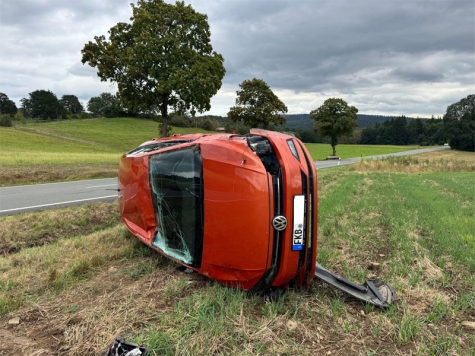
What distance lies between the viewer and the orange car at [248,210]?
8.25ft

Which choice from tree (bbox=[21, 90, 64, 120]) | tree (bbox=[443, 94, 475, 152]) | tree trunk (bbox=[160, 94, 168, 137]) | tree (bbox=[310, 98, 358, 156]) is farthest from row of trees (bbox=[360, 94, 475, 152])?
tree (bbox=[21, 90, 64, 120])

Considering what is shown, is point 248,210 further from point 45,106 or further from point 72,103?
point 72,103

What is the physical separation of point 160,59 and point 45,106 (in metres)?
82.4

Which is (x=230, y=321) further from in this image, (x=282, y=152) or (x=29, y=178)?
(x=29, y=178)

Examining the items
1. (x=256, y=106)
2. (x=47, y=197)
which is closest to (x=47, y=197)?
(x=47, y=197)

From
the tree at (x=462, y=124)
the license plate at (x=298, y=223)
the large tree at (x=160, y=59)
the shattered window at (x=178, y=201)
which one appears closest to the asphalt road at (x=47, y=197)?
the shattered window at (x=178, y=201)

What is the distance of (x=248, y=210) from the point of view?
253 cm

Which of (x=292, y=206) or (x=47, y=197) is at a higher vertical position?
(x=292, y=206)

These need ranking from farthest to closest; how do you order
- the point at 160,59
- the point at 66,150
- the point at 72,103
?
the point at 72,103
the point at 66,150
the point at 160,59

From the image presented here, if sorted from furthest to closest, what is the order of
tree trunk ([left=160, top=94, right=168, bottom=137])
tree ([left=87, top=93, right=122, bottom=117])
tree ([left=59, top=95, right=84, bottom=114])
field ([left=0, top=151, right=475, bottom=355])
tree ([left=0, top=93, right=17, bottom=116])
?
tree ([left=59, top=95, right=84, bottom=114]) < tree ([left=87, top=93, right=122, bottom=117]) < tree ([left=0, top=93, right=17, bottom=116]) < tree trunk ([left=160, top=94, right=168, bottom=137]) < field ([left=0, top=151, right=475, bottom=355])

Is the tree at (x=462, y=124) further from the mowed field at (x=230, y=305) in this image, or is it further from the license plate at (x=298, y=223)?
the license plate at (x=298, y=223)

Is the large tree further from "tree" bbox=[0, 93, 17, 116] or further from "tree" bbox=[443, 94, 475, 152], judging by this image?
"tree" bbox=[0, 93, 17, 116]

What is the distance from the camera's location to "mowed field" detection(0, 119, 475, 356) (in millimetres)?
2254

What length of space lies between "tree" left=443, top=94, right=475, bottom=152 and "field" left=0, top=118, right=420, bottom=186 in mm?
42341
